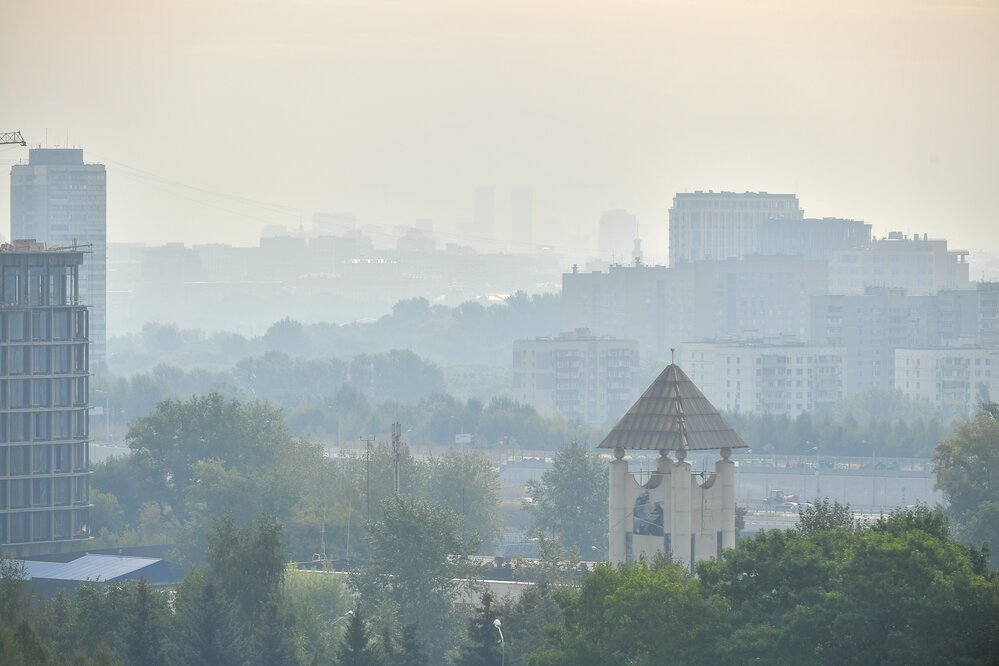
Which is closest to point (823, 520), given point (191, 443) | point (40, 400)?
point (40, 400)

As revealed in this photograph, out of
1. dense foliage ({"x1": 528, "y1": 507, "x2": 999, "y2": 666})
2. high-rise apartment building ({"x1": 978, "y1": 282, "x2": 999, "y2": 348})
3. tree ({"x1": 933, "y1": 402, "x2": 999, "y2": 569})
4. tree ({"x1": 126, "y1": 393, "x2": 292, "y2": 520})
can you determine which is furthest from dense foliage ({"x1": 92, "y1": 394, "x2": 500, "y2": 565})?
high-rise apartment building ({"x1": 978, "y1": 282, "x2": 999, "y2": 348})

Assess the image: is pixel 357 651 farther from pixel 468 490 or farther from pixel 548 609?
pixel 468 490

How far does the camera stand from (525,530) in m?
97.6

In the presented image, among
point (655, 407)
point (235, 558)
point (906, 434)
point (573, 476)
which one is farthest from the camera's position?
point (906, 434)

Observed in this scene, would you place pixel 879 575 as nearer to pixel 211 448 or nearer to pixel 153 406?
pixel 211 448

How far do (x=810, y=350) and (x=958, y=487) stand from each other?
314ft

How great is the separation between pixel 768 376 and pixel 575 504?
84152 millimetres

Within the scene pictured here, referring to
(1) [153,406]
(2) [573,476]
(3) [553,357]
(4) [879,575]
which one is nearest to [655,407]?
(4) [879,575]

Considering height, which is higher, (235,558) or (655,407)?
(655,407)

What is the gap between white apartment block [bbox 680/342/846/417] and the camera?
167875mm

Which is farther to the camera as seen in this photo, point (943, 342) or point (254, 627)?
point (943, 342)

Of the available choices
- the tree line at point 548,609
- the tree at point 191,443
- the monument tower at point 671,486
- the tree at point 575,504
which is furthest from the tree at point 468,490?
the monument tower at point 671,486

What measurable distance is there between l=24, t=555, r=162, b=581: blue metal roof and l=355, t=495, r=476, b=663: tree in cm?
1387

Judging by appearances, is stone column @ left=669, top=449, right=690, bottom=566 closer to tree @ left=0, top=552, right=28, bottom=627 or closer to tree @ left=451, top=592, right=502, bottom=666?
tree @ left=451, top=592, right=502, bottom=666
